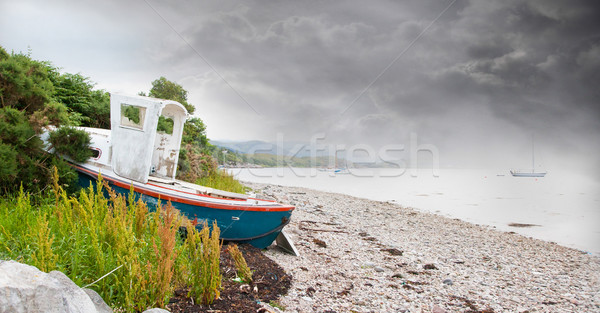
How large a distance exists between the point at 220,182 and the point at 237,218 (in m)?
7.10

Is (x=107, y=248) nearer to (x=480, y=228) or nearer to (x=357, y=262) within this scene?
(x=357, y=262)

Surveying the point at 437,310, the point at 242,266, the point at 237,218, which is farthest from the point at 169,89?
the point at 437,310

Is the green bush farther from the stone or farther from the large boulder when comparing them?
the stone

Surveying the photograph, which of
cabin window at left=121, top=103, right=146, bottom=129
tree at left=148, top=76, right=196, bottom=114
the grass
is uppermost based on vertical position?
tree at left=148, top=76, right=196, bottom=114

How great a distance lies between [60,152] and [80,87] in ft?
20.4

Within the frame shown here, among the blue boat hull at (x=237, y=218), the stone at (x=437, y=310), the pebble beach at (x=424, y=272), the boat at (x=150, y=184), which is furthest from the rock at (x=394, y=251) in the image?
the blue boat hull at (x=237, y=218)

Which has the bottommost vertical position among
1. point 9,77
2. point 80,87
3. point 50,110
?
point 50,110

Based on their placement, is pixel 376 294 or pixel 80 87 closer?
pixel 376 294

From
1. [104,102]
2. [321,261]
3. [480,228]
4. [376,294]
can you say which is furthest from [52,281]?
[480,228]

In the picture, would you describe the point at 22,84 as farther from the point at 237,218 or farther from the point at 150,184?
the point at 237,218

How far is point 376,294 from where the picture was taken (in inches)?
208

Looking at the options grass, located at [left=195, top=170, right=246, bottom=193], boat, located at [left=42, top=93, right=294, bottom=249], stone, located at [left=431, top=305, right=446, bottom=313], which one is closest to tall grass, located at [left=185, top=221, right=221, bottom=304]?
boat, located at [left=42, top=93, right=294, bottom=249]

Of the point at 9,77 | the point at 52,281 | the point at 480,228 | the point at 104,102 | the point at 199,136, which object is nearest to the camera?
the point at 52,281

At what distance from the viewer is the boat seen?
614 cm
